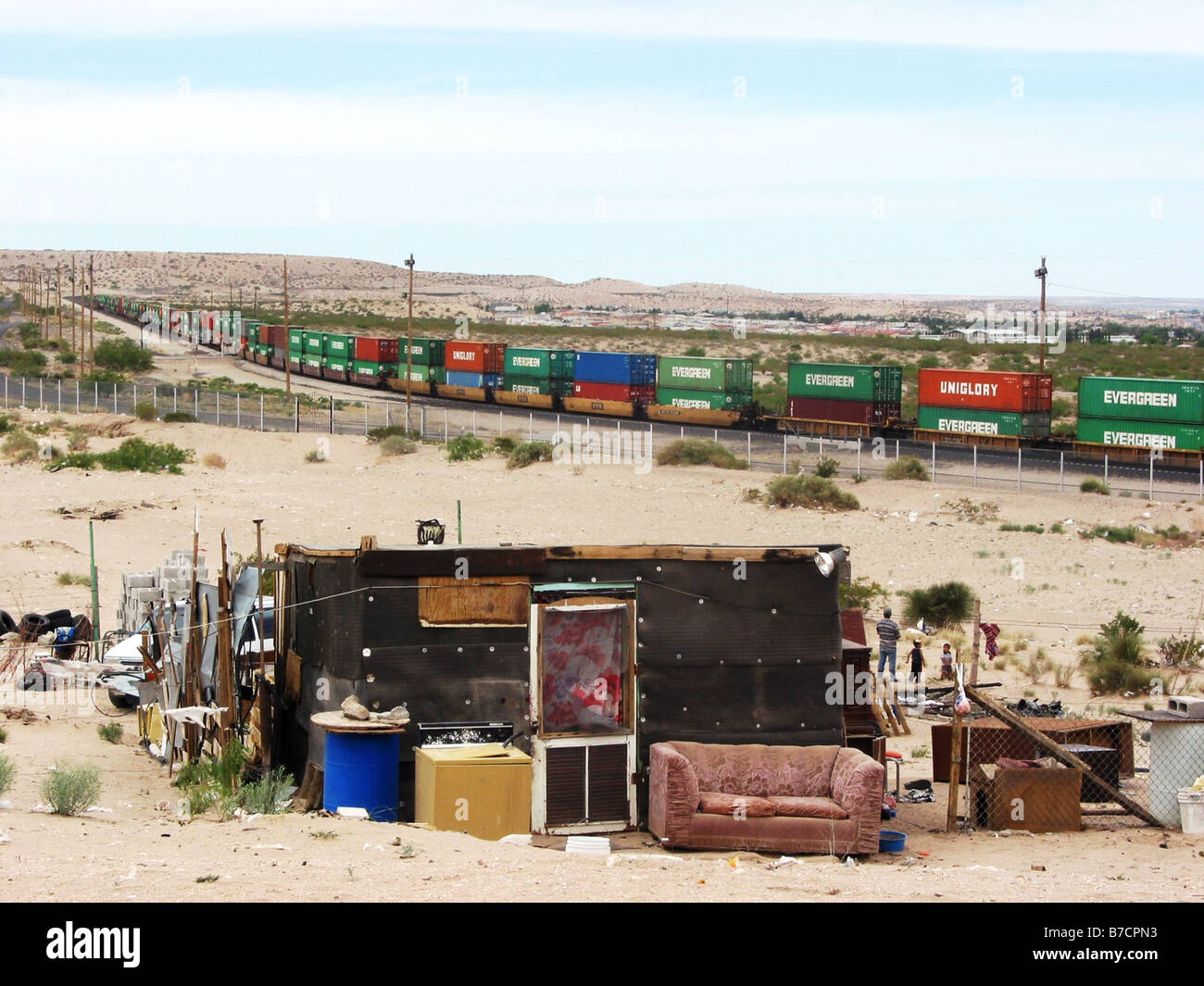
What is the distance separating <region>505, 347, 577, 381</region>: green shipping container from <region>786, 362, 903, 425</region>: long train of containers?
39.3 feet

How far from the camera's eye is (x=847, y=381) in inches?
2164

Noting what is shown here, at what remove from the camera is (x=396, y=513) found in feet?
112

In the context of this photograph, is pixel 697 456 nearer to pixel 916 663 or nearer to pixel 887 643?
pixel 916 663

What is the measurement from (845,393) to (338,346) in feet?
112

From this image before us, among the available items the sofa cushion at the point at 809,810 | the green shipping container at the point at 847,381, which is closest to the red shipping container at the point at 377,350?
the green shipping container at the point at 847,381

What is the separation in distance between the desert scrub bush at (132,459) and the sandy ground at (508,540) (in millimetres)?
716

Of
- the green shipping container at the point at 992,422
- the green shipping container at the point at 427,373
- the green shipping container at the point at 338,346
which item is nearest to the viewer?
the green shipping container at the point at 992,422

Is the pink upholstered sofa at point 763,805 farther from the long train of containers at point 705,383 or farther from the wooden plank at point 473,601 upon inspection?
the long train of containers at point 705,383

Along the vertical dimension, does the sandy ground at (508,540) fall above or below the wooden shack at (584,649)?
below

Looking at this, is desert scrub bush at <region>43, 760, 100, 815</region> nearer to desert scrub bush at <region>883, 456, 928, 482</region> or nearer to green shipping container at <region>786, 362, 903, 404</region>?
desert scrub bush at <region>883, 456, 928, 482</region>

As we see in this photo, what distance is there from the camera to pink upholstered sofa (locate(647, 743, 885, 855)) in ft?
35.7

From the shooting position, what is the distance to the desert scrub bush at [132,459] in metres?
39.4
